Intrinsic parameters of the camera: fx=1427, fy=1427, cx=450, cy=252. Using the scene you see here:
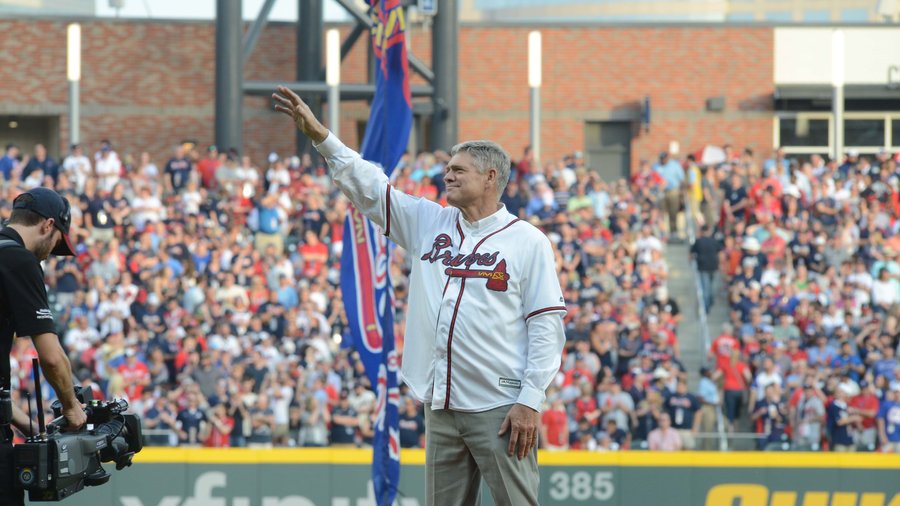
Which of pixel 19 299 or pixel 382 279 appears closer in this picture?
pixel 19 299

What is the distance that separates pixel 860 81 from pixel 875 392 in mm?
15970

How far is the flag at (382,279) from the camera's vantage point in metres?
9.45

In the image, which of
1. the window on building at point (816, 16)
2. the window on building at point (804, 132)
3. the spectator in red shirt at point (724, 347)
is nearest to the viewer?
the spectator in red shirt at point (724, 347)

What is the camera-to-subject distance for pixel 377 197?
6.08m

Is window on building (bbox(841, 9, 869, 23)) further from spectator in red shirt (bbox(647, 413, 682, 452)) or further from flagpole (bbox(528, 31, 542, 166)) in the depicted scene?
spectator in red shirt (bbox(647, 413, 682, 452))

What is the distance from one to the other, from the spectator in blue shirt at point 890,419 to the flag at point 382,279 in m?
8.59

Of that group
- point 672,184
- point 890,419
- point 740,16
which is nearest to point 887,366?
point 890,419

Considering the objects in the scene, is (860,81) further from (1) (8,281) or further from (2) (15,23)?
(1) (8,281)

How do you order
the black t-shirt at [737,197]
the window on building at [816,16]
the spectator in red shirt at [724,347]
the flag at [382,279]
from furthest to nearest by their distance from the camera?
the window on building at [816,16] → the black t-shirt at [737,197] → the spectator in red shirt at [724,347] → the flag at [382,279]

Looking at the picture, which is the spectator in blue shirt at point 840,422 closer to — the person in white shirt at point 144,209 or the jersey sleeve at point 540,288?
the person in white shirt at point 144,209

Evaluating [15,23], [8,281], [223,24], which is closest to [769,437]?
[8,281]

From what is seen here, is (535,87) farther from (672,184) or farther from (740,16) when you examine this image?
(740,16)

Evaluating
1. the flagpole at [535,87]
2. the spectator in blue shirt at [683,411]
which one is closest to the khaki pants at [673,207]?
the flagpole at [535,87]

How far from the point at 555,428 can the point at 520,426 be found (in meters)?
10.4
